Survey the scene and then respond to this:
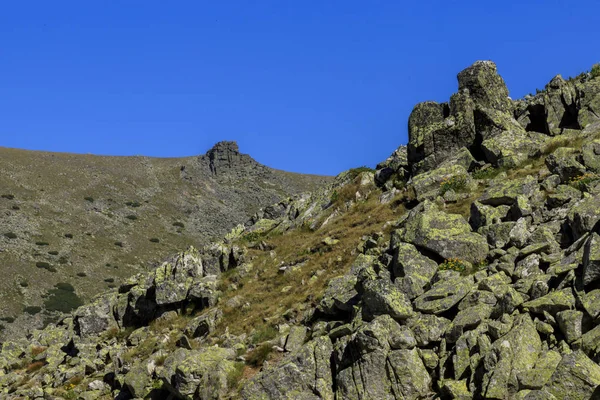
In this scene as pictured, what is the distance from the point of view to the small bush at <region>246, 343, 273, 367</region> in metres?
20.7

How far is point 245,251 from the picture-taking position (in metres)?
36.7

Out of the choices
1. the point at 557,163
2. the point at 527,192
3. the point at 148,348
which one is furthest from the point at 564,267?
the point at 148,348

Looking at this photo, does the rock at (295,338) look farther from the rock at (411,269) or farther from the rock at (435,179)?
the rock at (435,179)

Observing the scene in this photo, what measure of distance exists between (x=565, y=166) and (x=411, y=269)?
9.16m

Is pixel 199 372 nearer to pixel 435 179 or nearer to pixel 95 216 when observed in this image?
pixel 435 179

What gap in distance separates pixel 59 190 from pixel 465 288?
143 meters

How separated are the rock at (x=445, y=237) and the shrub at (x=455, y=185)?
21.6 feet

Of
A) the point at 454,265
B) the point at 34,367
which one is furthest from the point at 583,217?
the point at 34,367

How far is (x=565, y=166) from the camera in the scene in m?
23.6

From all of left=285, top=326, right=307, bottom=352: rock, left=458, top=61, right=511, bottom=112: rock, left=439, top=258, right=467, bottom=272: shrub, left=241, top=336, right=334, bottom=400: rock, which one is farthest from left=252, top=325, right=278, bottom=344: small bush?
left=458, top=61, right=511, bottom=112: rock

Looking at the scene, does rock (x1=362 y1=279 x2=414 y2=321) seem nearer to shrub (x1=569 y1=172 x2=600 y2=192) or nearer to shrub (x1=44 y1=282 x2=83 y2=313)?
shrub (x1=569 y1=172 x2=600 y2=192)

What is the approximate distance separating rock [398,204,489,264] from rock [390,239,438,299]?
52 centimetres

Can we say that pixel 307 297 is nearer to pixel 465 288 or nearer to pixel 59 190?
pixel 465 288

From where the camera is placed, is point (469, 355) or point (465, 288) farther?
point (465, 288)
